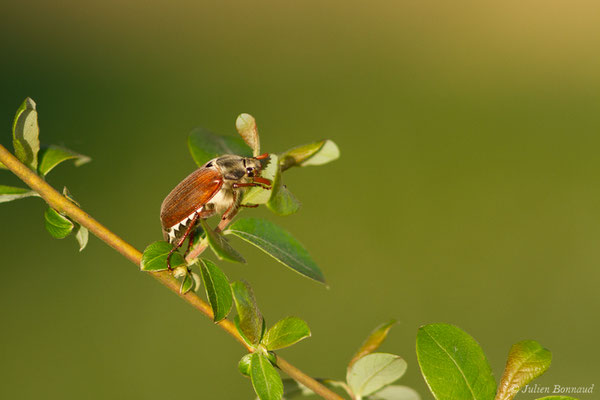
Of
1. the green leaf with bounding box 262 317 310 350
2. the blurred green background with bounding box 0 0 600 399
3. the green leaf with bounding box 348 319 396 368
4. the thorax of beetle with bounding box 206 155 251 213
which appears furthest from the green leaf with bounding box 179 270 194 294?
the blurred green background with bounding box 0 0 600 399

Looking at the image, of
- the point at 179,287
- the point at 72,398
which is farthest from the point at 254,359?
the point at 72,398

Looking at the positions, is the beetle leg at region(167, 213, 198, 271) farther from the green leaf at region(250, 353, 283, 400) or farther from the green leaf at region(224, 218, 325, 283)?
the green leaf at region(250, 353, 283, 400)

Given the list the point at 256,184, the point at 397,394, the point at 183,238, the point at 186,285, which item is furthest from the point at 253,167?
the point at 397,394

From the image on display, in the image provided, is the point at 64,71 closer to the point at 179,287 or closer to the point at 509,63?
the point at 509,63

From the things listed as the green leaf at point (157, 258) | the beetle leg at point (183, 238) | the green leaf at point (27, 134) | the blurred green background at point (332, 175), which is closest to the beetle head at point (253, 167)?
the beetle leg at point (183, 238)

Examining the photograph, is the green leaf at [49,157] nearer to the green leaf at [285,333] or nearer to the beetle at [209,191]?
the beetle at [209,191]

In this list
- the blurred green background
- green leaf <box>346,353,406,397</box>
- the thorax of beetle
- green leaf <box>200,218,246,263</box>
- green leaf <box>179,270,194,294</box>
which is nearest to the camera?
green leaf <box>200,218,246,263</box>
